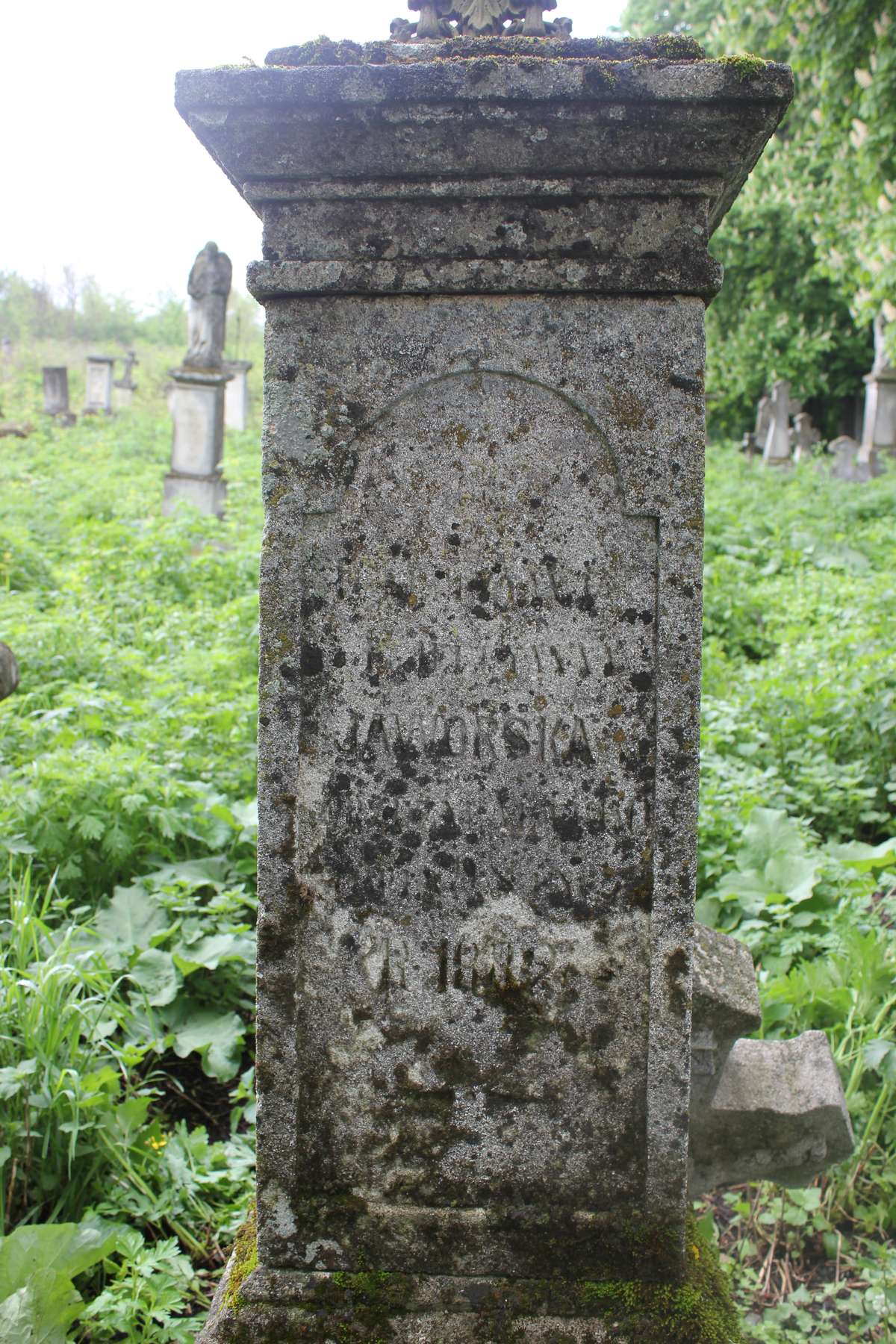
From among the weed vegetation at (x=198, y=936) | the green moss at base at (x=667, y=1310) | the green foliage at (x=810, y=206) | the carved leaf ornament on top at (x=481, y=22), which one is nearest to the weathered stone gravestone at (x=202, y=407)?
the weed vegetation at (x=198, y=936)

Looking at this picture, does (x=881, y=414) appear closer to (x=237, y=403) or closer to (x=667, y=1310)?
(x=237, y=403)

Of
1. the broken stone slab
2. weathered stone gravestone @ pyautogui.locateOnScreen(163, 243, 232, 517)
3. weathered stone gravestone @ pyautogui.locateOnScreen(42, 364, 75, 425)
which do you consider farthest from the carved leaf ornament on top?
weathered stone gravestone @ pyautogui.locateOnScreen(42, 364, 75, 425)

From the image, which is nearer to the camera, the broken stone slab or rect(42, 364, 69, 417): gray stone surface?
the broken stone slab

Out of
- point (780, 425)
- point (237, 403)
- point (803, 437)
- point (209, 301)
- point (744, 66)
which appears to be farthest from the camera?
point (237, 403)

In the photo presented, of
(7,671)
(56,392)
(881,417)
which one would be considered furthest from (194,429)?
(56,392)

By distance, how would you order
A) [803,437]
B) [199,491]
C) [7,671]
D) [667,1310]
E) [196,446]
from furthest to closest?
[803,437], [196,446], [199,491], [7,671], [667,1310]

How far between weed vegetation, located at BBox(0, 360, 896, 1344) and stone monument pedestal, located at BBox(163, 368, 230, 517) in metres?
4.74

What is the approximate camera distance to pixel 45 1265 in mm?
2006

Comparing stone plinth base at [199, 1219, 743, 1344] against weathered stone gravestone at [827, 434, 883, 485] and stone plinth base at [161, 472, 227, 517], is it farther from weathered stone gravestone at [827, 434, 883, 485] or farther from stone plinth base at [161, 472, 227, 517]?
weathered stone gravestone at [827, 434, 883, 485]

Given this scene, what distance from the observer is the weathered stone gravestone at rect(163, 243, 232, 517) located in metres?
11.1

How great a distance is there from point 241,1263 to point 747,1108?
1124 mm

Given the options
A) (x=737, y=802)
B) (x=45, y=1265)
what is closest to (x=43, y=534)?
(x=737, y=802)

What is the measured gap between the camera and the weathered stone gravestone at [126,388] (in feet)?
86.4

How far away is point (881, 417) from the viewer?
15602 mm
